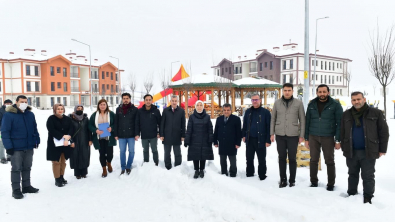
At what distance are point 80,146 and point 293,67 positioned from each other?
1704 inches

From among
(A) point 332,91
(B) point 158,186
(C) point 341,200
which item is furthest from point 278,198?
(A) point 332,91

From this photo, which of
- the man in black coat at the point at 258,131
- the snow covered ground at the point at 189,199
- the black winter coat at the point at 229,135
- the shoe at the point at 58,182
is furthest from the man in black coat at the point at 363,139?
the shoe at the point at 58,182

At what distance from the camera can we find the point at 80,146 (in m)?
6.44

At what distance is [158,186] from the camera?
5.78m

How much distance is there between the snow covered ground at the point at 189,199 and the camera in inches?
168

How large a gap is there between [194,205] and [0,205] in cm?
335

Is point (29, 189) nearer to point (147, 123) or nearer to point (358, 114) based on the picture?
point (147, 123)

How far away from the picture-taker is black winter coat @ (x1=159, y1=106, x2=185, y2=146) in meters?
6.52

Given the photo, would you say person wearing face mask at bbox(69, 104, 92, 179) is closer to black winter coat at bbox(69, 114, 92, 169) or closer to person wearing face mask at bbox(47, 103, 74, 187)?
black winter coat at bbox(69, 114, 92, 169)

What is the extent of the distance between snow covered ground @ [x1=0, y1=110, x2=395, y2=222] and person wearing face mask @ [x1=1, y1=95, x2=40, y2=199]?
0.99 ft

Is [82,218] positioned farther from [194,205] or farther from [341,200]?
[341,200]

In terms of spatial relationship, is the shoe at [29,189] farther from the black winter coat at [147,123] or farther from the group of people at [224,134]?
the black winter coat at [147,123]

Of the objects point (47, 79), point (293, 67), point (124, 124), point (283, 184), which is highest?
point (293, 67)

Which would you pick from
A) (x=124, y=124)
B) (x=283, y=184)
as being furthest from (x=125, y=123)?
(x=283, y=184)
